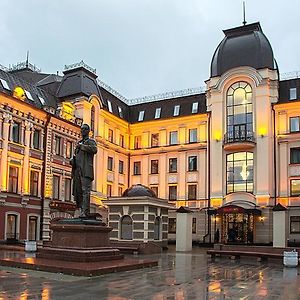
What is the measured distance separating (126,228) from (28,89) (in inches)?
551

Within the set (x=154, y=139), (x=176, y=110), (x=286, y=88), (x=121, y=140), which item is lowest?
(x=121, y=140)

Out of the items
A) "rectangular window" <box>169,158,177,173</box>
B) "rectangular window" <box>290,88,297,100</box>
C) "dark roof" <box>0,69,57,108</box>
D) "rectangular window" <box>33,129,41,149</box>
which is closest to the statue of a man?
"dark roof" <box>0,69,57,108</box>

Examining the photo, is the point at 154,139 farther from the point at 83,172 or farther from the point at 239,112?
the point at 83,172

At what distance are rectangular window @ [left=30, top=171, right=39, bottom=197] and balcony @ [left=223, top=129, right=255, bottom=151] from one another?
54.7 ft

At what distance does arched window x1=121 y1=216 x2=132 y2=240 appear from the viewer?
31016 mm

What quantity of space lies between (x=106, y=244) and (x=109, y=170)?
27841mm

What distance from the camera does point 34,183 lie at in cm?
3384

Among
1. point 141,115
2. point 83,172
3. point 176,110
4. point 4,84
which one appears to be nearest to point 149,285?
point 83,172

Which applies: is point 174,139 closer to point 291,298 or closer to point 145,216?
point 145,216

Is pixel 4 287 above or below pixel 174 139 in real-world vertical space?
below

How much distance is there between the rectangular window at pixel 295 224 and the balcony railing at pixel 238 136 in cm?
743

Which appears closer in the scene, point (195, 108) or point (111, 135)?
point (111, 135)

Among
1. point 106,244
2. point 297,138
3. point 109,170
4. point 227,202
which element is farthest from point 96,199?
point 106,244

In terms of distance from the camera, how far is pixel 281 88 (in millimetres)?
41312
